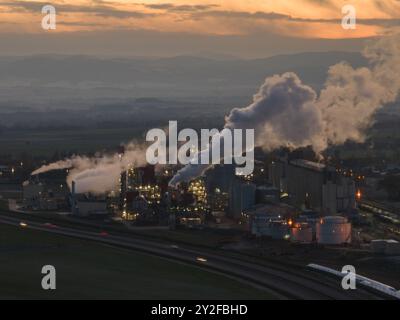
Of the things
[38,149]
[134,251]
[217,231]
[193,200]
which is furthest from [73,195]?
[38,149]

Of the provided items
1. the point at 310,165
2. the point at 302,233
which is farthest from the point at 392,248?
the point at 310,165

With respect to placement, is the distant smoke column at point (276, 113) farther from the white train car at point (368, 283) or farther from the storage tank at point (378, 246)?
the white train car at point (368, 283)

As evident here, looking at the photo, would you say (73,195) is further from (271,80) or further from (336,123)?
(336,123)

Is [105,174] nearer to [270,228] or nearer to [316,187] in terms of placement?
[316,187]

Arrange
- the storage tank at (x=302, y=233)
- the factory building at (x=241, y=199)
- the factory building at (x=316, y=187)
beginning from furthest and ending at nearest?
1. the factory building at (x=241, y=199)
2. the factory building at (x=316, y=187)
3. the storage tank at (x=302, y=233)

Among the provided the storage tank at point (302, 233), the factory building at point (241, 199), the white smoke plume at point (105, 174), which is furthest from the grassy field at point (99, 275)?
the white smoke plume at point (105, 174)

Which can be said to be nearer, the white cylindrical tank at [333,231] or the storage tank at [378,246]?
the storage tank at [378,246]

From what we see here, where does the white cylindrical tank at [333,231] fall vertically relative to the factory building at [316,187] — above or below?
below
